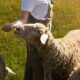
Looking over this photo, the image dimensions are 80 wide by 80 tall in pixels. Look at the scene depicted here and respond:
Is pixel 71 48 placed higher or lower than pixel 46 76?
higher

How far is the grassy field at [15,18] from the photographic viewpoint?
9.03 m

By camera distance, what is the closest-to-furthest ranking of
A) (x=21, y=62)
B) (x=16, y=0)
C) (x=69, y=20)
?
(x=21, y=62) → (x=69, y=20) → (x=16, y=0)

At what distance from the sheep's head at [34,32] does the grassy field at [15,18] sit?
164 cm

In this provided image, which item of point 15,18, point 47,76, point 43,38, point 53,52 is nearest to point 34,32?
point 43,38

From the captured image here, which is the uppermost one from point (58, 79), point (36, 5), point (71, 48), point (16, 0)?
point (36, 5)

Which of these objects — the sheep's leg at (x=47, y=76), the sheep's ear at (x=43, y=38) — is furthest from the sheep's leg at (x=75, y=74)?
the sheep's ear at (x=43, y=38)

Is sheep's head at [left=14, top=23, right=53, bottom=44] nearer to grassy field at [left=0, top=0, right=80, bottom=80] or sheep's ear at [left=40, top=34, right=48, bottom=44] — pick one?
sheep's ear at [left=40, top=34, right=48, bottom=44]

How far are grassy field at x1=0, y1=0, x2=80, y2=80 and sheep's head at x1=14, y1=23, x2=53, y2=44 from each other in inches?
64.4

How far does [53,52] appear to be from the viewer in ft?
23.0

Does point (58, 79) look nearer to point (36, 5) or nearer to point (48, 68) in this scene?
point (48, 68)

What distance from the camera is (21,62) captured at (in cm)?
911

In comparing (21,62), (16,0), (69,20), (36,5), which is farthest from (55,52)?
(16,0)

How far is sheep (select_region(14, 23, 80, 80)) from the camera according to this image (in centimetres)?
681

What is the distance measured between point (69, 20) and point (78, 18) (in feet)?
1.78
